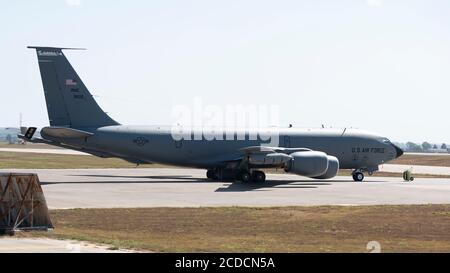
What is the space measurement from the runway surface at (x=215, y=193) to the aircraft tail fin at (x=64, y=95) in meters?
3.89

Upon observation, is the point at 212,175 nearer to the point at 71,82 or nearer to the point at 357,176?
the point at 357,176

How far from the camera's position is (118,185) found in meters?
47.3

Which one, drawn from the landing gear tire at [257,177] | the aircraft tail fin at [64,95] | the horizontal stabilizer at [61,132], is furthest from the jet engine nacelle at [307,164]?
the horizontal stabilizer at [61,132]

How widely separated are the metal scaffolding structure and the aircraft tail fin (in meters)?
24.1

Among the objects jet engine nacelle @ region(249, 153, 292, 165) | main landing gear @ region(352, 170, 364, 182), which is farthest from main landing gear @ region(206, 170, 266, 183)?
main landing gear @ region(352, 170, 364, 182)

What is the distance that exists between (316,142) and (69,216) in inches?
1169

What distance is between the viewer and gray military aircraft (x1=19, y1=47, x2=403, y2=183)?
4859 centimetres

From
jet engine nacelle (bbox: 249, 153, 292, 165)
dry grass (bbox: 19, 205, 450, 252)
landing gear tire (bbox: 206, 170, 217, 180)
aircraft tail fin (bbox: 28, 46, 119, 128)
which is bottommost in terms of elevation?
landing gear tire (bbox: 206, 170, 217, 180)

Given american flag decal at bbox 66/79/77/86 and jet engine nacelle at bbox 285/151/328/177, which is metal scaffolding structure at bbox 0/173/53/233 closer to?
american flag decal at bbox 66/79/77/86

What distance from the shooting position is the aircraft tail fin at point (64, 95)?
47969 mm

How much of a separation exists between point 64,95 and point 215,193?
42.0 feet

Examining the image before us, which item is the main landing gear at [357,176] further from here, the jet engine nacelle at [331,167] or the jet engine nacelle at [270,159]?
the jet engine nacelle at [270,159]

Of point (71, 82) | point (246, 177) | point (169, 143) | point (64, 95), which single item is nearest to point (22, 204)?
point (64, 95)
